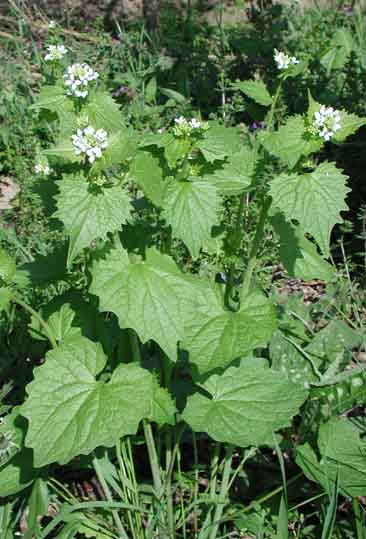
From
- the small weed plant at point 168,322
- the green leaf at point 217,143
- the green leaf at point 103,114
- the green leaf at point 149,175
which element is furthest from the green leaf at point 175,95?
the green leaf at point 149,175

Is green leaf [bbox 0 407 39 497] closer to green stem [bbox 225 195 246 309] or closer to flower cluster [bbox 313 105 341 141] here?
green stem [bbox 225 195 246 309]

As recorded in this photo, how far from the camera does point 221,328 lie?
1945 mm

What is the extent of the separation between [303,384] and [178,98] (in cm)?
269

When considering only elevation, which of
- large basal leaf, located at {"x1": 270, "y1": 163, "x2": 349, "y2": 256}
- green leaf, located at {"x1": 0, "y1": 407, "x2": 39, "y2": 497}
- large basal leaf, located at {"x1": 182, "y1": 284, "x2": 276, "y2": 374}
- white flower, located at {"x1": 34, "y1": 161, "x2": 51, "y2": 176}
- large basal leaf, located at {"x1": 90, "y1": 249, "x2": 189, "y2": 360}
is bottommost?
green leaf, located at {"x1": 0, "y1": 407, "x2": 39, "y2": 497}

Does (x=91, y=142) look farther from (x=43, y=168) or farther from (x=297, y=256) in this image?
(x=297, y=256)

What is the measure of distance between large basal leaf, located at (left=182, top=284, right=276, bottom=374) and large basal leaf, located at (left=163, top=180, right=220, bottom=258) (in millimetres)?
216

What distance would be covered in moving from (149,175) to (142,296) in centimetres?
32

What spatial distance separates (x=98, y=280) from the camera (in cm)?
185

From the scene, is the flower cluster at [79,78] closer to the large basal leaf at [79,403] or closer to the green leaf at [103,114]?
the green leaf at [103,114]

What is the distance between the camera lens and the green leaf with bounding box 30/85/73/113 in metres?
1.88

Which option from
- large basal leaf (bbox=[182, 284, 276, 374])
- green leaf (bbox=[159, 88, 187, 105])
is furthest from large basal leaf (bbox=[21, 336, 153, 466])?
green leaf (bbox=[159, 88, 187, 105])

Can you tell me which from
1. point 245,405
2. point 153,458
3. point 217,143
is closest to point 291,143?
point 217,143

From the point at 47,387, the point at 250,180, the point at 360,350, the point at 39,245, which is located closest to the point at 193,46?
the point at 39,245

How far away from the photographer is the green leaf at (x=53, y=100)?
188 centimetres
